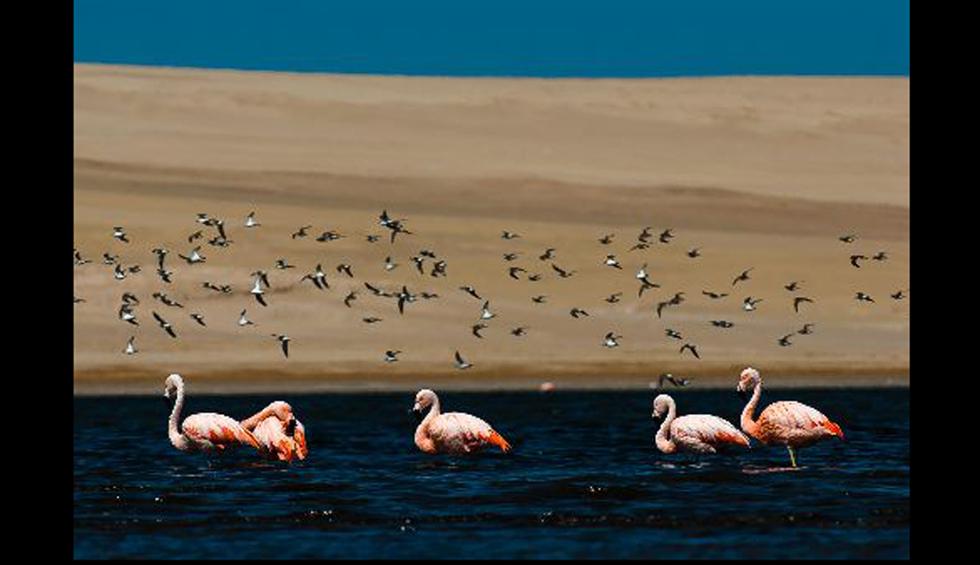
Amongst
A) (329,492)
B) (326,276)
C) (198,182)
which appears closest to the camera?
(329,492)

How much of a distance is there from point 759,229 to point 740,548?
2306 inches

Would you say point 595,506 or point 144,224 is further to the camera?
point 144,224

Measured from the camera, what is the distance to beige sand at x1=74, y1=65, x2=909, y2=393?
5503 centimetres

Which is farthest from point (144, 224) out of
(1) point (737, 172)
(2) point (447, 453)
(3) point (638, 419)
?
(2) point (447, 453)

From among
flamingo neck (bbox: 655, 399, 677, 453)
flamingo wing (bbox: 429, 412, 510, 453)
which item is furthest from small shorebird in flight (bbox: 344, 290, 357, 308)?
flamingo neck (bbox: 655, 399, 677, 453)

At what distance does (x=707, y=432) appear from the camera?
2811cm

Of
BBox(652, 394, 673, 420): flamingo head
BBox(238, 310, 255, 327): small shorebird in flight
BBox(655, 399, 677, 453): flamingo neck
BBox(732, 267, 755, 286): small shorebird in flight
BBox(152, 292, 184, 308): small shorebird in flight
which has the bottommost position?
BBox(655, 399, 677, 453): flamingo neck

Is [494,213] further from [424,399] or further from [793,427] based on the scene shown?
[793,427]

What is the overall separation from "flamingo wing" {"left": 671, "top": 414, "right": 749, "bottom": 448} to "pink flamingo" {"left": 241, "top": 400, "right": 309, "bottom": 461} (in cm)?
437

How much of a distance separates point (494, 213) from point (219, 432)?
49761 mm

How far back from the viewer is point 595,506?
22234 mm

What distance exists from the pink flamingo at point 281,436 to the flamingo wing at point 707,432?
4366mm

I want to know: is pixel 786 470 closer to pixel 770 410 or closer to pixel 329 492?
pixel 770 410

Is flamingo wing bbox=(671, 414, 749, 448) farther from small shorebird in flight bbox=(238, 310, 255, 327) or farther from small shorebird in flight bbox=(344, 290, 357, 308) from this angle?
small shorebird in flight bbox=(238, 310, 255, 327)
